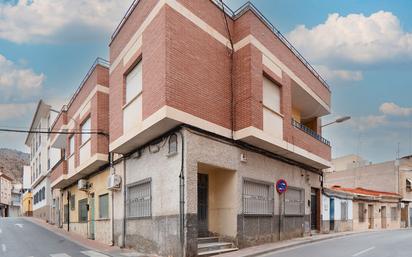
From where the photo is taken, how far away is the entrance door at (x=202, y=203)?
14.7 meters

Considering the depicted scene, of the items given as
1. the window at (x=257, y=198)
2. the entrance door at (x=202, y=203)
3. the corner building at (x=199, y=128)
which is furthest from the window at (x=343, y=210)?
the entrance door at (x=202, y=203)

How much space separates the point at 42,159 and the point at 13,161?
7833cm

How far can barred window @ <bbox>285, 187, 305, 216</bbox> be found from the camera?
18562mm

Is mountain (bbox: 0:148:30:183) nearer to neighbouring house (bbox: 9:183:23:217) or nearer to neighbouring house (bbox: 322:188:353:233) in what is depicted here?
neighbouring house (bbox: 9:183:23:217)

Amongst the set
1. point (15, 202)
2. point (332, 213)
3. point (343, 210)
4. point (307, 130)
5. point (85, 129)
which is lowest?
point (15, 202)

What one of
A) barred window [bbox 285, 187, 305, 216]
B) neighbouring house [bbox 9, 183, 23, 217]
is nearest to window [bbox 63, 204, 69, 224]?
barred window [bbox 285, 187, 305, 216]

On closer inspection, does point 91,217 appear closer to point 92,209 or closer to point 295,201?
point 92,209

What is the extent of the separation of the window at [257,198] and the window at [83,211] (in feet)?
37.6

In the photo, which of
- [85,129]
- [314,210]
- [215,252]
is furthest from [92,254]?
[314,210]

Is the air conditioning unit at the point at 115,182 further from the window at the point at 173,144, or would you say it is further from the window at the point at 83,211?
the window at the point at 83,211

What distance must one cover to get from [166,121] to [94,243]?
951 cm

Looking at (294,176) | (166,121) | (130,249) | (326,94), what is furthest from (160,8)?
(326,94)

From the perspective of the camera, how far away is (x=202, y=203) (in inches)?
591

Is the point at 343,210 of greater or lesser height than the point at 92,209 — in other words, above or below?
below
